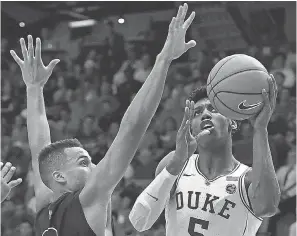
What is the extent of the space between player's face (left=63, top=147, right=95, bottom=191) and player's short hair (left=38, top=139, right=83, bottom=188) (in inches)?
1.9

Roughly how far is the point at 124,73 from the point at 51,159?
8.42 m

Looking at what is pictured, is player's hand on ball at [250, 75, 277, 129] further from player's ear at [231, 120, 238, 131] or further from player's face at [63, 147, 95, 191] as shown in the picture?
player's face at [63, 147, 95, 191]

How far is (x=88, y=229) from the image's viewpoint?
9.60 feet

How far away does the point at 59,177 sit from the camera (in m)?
3.35

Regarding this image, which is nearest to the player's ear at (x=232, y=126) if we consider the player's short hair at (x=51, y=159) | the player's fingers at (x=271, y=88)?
the player's fingers at (x=271, y=88)

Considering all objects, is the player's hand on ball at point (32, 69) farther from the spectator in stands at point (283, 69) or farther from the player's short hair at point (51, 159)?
the spectator in stands at point (283, 69)

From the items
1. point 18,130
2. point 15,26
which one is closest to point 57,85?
point 18,130

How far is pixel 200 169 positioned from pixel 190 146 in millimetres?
586

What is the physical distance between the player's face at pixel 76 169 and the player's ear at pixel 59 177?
0.02 meters

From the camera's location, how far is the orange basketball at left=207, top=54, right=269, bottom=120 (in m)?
3.42

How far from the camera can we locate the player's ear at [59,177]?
Answer: 10.9 ft

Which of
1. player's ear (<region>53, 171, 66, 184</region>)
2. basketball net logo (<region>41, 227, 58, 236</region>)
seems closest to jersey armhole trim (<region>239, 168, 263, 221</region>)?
player's ear (<region>53, 171, 66, 184</region>)

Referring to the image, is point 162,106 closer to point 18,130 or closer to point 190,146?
point 18,130

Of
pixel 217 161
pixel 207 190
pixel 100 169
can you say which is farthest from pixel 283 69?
pixel 100 169
